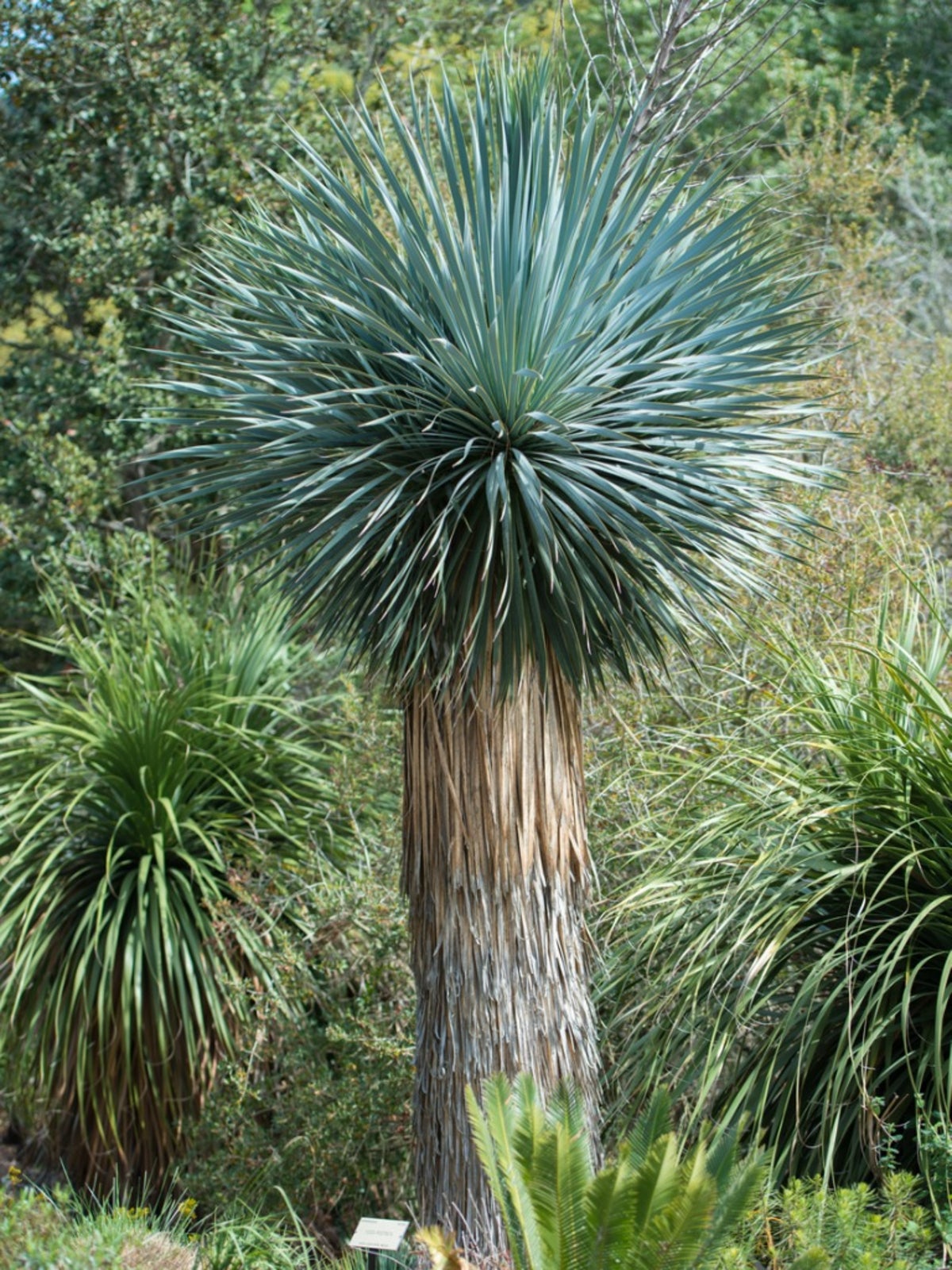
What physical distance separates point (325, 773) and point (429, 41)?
685 cm

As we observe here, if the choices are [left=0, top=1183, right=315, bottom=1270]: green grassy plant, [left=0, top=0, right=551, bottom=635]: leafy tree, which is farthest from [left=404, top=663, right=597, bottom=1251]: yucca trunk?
[left=0, top=0, right=551, bottom=635]: leafy tree

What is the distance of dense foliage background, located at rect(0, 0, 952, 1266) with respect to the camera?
4.57 metres

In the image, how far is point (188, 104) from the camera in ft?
29.8

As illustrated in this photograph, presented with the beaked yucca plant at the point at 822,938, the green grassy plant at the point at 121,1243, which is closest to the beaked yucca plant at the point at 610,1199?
the beaked yucca plant at the point at 822,938

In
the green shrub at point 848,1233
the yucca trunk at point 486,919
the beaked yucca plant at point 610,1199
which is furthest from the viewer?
the yucca trunk at point 486,919

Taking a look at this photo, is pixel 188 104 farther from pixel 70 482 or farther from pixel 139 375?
pixel 70 482

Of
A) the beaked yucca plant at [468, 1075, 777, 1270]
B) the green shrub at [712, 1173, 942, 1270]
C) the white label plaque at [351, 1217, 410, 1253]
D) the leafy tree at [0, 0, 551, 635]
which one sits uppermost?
the leafy tree at [0, 0, 551, 635]

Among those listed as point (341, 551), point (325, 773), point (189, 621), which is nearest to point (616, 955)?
point (341, 551)

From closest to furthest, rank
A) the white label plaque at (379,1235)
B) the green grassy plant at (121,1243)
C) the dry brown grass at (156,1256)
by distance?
the white label plaque at (379,1235), the green grassy plant at (121,1243), the dry brown grass at (156,1256)

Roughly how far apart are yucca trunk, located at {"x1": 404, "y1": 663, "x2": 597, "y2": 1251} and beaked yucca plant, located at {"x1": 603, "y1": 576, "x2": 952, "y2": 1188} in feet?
1.39

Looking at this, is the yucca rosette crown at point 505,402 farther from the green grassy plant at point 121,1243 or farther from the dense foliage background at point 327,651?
the green grassy plant at point 121,1243

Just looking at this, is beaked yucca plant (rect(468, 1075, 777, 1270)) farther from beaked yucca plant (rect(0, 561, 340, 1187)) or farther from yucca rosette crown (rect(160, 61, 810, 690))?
beaked yucca plant (rect(0, 561, 340, 1187))

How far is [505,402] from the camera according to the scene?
3732mm

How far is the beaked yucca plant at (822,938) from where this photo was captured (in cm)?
389
